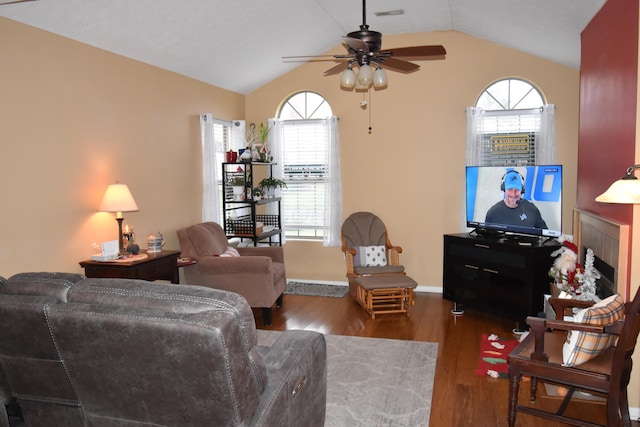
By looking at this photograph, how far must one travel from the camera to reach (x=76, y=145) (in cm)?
392

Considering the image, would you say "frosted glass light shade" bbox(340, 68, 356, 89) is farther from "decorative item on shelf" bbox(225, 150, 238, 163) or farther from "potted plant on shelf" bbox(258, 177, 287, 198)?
"potted plant on shelf" bbox(258, 177, 287, 198)

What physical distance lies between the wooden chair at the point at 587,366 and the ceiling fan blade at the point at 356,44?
1950mm

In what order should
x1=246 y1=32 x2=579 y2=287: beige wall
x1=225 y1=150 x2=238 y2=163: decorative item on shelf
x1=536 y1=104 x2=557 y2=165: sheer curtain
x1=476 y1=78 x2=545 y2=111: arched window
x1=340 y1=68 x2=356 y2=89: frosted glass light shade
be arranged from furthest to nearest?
x1=225 y1=150 x2=238 y2=163: decorative item on shelf → x1=476 y1=78 x2=545 y2=111: arched window → x1=246 y1=32 x2=579 y2=287: beige wall → x1=536 y1=104 x2=557 y2=165: sheer curtain → x1=340 y1=68 x2=356 y2=89: frosted glass light shade

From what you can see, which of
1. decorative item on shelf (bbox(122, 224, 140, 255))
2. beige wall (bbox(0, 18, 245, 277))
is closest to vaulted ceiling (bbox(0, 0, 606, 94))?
beige wall (bbox(0, 18, 245, 277))

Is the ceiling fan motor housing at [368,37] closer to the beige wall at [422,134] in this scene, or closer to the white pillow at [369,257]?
the beige wall at [422,134]

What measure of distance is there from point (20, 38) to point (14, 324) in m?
2.31

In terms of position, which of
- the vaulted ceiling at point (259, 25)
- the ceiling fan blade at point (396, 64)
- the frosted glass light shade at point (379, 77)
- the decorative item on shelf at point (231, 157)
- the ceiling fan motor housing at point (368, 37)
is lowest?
the decorative item on shelf at point (231, 157)

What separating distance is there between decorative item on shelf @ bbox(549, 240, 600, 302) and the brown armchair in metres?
2.52

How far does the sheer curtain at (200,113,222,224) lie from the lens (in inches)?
224

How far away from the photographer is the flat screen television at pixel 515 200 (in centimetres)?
460

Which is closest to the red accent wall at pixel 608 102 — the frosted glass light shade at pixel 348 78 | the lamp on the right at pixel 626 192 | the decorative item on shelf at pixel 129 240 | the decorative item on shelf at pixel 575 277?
the decorative item on shelf at pixel 575 277

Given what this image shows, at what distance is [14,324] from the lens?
205 centimetres

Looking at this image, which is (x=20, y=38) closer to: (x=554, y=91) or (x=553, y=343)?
(x=553, y=343)

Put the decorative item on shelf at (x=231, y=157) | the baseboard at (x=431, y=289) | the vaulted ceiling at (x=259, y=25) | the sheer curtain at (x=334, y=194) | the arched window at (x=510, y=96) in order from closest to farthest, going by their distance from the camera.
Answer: the vaulted ceiling at (x=259, y=25) < the arched window at (x=510, y=96) < the decorative item on shelf at (x=231, y=157) < the baseboard at (x=431, y=289) < the sheer curtain at (x=334, y=194)
